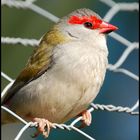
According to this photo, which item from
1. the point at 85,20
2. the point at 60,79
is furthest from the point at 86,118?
the point at 85,20

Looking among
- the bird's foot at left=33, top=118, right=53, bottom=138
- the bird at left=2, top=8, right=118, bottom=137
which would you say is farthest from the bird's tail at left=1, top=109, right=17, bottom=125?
the bird's foot at left=33, top=118, right=53, bottom=138

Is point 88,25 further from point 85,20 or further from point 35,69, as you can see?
point 35,69

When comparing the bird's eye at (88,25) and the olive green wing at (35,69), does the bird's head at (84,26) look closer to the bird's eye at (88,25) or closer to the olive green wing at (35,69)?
the bird's eye at (88,25)

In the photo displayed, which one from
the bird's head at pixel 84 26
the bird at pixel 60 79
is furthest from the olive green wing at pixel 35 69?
the bird's head at pixel 84 26

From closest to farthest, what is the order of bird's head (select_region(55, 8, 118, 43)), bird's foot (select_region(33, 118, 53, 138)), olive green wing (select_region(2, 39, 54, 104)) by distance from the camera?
bird's foot (select_region(33, 118, 53, 138)) < olive green wing (select_region(2, 39, 54, 104)) < bird's head (select_region(55, 8, 118, 43))

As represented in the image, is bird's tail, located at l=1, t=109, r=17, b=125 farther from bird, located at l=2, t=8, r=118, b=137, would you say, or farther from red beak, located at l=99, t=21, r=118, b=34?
red beak, located at l=99, t=21, r=118, b=34

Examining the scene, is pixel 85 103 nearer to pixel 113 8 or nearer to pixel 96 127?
pixel 96 127

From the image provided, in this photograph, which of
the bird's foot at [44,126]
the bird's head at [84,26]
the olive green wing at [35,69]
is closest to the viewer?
the bird's foot at [44,126]

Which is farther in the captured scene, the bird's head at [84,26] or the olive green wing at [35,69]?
the bird's head at [84,26]
